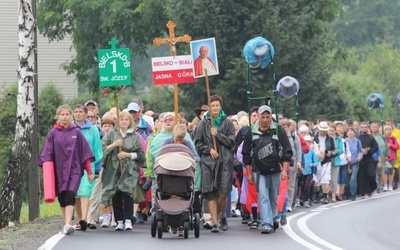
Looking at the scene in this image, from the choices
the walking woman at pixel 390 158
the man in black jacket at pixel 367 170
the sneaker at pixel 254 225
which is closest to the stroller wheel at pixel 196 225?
the sneaker at pixel 254 225

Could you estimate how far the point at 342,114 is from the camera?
4984 cm

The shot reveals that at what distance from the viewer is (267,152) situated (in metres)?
19.0

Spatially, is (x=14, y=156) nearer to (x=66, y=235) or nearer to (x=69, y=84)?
(x=66, y=235)

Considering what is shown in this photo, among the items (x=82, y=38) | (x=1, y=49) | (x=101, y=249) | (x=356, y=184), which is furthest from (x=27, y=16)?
(x=1, y=49)

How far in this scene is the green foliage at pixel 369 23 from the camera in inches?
3780

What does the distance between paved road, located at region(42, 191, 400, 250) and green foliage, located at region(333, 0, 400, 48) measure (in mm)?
73634

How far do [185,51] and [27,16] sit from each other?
796 inches

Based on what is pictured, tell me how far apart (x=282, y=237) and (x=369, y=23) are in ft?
263

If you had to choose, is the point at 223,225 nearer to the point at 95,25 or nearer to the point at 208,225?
the point at 208,225

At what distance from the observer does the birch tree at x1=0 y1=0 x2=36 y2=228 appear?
2127cm

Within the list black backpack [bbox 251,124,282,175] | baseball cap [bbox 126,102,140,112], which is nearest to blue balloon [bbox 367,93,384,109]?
baseball cap [bbox 126,102,140,112]

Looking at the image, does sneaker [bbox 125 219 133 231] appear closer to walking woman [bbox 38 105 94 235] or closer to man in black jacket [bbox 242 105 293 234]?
walking woman [bbox 38 105 94 235]

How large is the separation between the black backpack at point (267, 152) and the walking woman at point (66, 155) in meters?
2.54

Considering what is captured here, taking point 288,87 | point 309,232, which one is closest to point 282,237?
point 309,232
